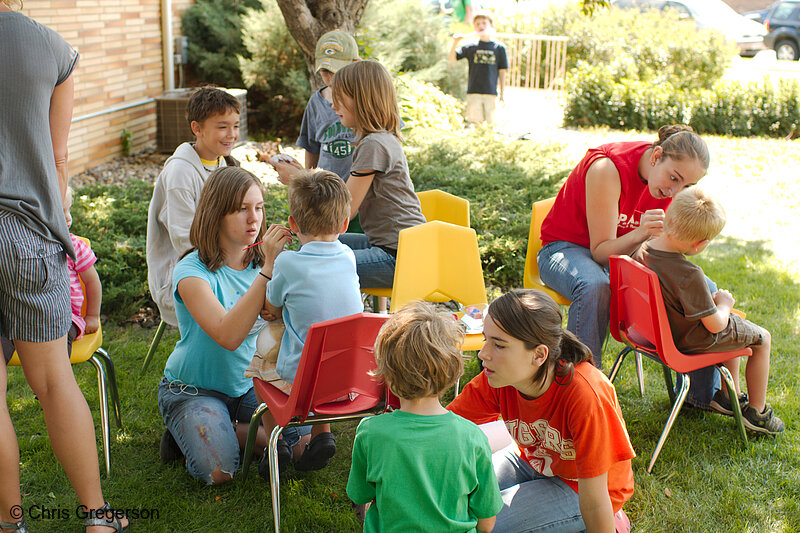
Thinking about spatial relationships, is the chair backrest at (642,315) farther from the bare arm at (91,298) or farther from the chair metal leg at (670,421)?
the bare arm at (91,298)

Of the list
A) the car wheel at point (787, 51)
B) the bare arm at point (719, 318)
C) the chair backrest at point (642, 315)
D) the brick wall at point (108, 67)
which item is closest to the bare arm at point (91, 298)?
the chair backrest at point (642, 315)

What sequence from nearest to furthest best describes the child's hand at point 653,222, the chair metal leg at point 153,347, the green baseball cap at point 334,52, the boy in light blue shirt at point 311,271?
the boy in light blue shirt at point 311,271 → the child's hand at point 653,222 → the chair metal leg at point 153,347 → the green baseball cap at point 334,52

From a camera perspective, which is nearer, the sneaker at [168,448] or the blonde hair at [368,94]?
the sneaker at [168,448]

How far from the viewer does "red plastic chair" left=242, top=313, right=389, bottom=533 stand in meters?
2.38

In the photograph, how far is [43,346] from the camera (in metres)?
2.30

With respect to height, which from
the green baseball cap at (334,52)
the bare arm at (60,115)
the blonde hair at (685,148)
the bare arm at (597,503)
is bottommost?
the bare arm at (597,503)

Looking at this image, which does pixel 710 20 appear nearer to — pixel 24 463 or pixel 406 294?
pixel 406 294

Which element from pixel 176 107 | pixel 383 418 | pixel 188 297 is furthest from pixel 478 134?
pixel 383 418

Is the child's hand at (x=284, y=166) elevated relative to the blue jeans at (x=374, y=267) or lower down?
elevated

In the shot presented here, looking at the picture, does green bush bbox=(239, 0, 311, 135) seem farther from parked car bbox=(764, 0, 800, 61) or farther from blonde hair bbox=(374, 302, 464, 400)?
parked car bbox=(764, 0, 800, 61)

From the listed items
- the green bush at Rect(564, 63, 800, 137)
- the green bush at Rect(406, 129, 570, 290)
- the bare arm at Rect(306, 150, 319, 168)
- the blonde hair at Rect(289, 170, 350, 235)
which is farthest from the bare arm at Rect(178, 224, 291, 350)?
the green bush at Rect(564, 63, 800, 137)

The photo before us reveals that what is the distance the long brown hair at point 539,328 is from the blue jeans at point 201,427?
1.29m

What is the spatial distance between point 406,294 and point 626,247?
1072 millimetres

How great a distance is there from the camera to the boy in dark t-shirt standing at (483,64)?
10023mm
